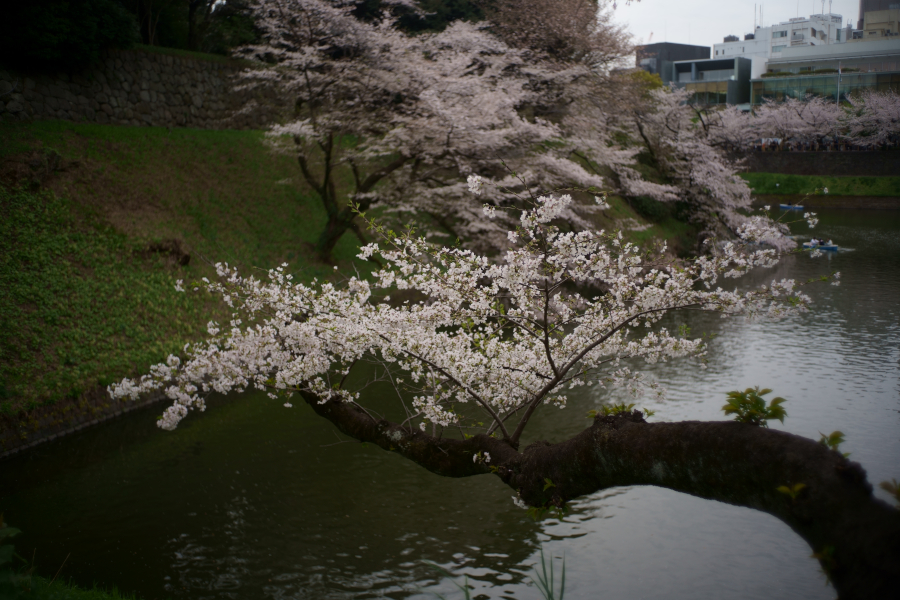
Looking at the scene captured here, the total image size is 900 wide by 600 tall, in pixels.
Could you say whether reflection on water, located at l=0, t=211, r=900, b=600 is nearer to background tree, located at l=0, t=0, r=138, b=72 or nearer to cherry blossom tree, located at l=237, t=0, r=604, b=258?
cherry blossom tree, located at l=237, t=0, r=604, b=258

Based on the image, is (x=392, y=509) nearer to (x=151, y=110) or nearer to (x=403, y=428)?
(x=403, y=428)

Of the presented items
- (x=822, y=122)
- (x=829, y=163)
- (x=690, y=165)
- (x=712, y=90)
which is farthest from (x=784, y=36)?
(x=690, y=165)

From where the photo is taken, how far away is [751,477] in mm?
2160

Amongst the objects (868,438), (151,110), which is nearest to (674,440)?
(868,438)

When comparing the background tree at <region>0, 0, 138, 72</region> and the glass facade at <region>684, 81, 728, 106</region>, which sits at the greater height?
the glass facade at <region>684, 81, 728, 106</region>

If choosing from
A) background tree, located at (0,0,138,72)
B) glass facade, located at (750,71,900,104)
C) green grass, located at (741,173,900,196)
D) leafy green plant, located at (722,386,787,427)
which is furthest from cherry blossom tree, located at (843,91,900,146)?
leafy green plant, located at (722,386,787,427)

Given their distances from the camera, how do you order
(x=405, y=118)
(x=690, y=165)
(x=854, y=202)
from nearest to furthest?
(x=405, y=118) < (x=690, y=165) < (x=854, y=202)

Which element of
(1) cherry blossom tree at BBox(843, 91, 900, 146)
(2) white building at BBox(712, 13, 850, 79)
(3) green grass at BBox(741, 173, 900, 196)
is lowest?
(3) green grass at BBox(741, 173, 900, 196)

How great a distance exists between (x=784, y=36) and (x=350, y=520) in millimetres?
95278

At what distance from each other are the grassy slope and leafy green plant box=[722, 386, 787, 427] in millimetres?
8043

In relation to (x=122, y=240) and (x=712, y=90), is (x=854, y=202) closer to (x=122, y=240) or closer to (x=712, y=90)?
(x=712, y=90)

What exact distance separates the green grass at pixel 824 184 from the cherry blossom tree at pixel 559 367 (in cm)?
3322

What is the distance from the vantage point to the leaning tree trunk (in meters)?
1.71

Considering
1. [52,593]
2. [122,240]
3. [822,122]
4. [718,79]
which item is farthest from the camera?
[718,79]
